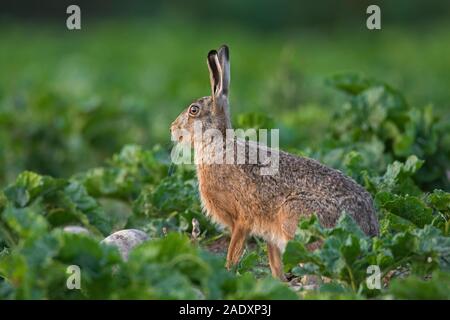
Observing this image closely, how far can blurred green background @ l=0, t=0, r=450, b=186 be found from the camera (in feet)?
41.4

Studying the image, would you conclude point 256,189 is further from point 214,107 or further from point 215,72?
point 215,72

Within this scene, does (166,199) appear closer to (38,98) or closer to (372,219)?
(372,219)

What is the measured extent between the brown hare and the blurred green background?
A: 1.74 m

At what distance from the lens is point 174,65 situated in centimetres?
2147

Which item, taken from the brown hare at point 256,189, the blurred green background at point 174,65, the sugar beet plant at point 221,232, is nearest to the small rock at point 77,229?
the sugar beet plant at point 221,232

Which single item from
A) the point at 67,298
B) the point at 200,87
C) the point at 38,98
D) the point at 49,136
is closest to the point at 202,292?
the point at 67,298

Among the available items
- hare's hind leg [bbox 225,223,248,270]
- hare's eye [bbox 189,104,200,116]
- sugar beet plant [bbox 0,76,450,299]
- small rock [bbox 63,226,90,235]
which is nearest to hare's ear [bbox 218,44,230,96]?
hare's eye [bbox 189,104,200,116]

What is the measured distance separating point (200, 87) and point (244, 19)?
1195 cm

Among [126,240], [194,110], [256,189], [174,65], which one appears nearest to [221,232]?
[194,110]

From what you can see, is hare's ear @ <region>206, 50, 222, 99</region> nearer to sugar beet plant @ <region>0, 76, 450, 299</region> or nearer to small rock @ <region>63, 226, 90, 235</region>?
sugar beet plant @ <region>0, 76, 450, 299</region>

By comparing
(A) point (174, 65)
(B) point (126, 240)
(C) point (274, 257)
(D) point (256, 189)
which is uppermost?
(A) point (174, 65)

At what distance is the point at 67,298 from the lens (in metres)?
5.92

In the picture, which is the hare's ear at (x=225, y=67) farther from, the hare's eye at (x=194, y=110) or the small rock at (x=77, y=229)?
the small rock at (x=77, y=229)

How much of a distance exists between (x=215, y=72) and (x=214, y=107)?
264 mm
